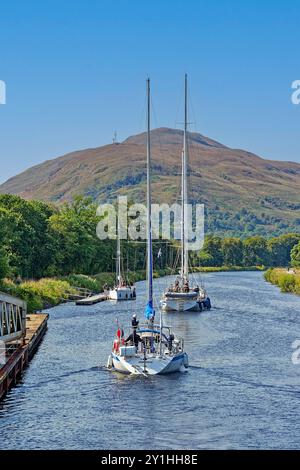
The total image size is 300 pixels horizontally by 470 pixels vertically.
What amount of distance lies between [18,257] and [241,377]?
7168 centimetres

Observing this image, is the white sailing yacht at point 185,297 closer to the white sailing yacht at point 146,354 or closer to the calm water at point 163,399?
the calm water at point 163,399

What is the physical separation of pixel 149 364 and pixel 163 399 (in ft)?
22.8

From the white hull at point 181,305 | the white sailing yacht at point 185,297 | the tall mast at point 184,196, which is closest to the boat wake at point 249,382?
the white sailing yacht at point 185,297

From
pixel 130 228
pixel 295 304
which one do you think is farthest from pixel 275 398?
pixel 130 228

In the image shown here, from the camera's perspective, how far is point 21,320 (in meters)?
67.9

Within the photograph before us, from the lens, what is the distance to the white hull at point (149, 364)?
57281mm

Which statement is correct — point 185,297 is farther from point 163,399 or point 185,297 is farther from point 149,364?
point 163,399

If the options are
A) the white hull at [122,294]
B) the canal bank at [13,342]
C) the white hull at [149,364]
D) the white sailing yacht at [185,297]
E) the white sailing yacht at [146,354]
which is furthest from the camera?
the white hull at [122,294]

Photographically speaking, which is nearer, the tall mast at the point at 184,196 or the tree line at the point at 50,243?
the tall mast at the point at 184,196

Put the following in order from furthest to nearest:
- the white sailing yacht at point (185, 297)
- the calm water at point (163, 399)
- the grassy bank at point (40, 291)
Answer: the white sailing yacht at point (185, 297), the grassy bank at point (40, 291), the calm water at point (163, 399)

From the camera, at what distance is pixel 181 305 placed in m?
108

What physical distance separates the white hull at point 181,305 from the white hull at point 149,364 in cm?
4869

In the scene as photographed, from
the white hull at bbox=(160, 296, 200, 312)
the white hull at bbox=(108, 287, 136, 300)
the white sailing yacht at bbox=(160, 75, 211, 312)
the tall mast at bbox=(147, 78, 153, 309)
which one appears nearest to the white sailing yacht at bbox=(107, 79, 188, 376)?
the tall mast at bbox=(147, 78, 153, 309)
